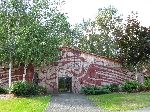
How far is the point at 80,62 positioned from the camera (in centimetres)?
3922

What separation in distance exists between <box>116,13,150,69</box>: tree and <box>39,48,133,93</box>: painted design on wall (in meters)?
2.17

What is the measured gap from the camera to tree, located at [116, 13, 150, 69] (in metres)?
38.0

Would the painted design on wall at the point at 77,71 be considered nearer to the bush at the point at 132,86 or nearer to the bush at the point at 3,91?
the bush at the point at 132,86

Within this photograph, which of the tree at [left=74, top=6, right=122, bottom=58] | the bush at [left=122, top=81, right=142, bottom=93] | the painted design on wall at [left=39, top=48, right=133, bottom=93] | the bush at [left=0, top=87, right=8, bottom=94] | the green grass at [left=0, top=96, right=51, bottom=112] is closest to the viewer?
the green grass at [left=0, top=96, right=51, bottom=112]

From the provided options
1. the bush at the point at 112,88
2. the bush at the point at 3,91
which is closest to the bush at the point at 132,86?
the bush at the point at 112,88

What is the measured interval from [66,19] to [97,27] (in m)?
25.7

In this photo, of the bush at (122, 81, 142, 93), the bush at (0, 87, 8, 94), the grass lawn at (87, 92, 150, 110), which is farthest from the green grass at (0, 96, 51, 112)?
A: the bush at (122, 81, 142, 93)

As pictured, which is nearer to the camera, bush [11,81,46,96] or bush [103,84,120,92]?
bush [11,81,46,96]

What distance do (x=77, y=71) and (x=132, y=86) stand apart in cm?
535

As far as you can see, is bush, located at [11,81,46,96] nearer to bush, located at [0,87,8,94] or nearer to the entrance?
bush, located at [0,87,8,94]

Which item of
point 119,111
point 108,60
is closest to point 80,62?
point 108,60

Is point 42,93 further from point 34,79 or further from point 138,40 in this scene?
point 138,40

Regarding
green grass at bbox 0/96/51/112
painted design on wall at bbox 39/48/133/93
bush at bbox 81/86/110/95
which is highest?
painted design on wall at bbox 39/48/133/93

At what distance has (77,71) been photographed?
128 ft
